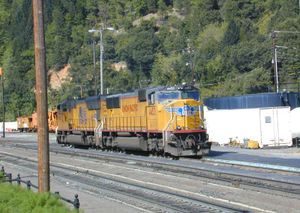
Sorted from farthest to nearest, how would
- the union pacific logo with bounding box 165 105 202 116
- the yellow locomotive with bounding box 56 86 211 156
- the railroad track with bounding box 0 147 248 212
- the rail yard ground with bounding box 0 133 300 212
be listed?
the union pacific logo with bounding box 165 105 202 116
the yellow locomotive with bounding box 56 86 211 156
the rail yard ground with bounding box 0 133 300 212
the railroad track with bounding box 0 147 248 212

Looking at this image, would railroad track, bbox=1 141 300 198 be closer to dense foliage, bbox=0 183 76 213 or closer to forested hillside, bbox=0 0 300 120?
dense foliage, bbox=0 183 76 213

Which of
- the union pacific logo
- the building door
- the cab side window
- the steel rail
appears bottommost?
the steel rail

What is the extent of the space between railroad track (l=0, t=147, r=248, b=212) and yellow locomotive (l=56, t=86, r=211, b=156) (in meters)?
4.90

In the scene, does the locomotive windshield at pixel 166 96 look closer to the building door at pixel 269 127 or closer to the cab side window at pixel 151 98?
the cab side window at pixel 151 98

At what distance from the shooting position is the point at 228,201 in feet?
41.3

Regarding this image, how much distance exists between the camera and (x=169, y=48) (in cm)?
13288

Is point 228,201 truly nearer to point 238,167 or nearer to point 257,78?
point 238,167

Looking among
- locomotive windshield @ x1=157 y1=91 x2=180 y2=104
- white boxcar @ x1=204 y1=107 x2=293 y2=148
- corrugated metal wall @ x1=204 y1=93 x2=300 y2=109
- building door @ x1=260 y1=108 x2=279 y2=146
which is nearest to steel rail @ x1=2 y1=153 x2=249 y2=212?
locomotive windshield @ x1=157 y1=91 x2=180 y2=104

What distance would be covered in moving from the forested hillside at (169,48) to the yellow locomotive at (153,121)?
59.3ft

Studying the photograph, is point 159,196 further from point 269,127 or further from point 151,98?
point 269,127

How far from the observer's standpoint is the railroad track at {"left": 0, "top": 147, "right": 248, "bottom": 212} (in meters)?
11.8

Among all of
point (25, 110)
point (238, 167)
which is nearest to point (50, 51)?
point (25, 110)

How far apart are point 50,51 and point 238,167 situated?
499 ft

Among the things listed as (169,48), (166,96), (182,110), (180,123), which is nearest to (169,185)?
(180,123)
